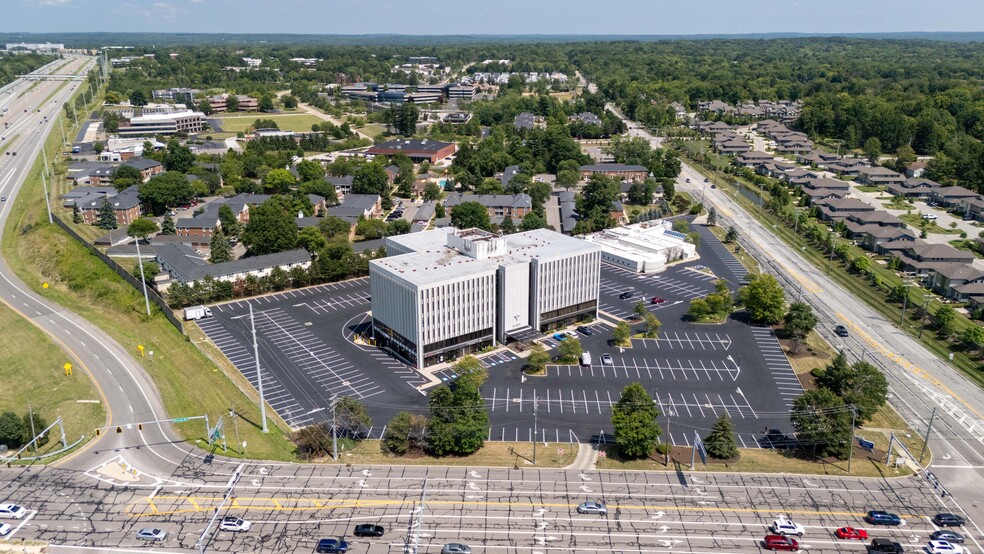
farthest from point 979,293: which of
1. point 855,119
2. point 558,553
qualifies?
point 855,119

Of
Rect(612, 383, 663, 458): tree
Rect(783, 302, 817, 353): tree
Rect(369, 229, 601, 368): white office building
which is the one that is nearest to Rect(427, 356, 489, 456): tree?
Rect(612, 383, 663, 458): tree

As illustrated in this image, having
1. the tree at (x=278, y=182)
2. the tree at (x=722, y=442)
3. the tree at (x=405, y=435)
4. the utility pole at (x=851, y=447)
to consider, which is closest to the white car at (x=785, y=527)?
the tree at (x=722, y=442)

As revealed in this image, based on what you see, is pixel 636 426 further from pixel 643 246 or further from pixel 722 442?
pixel 643 246

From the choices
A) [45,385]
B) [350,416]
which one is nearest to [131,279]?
[45,385]

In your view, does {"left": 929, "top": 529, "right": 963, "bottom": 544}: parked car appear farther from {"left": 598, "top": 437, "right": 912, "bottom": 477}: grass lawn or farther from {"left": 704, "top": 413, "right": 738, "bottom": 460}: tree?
{"left": 704, "top": 413, "right": 738, "bottom": 460}: tree

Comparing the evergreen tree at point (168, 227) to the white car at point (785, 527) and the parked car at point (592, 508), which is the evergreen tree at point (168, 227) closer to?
the parked car at point (592, 508)
